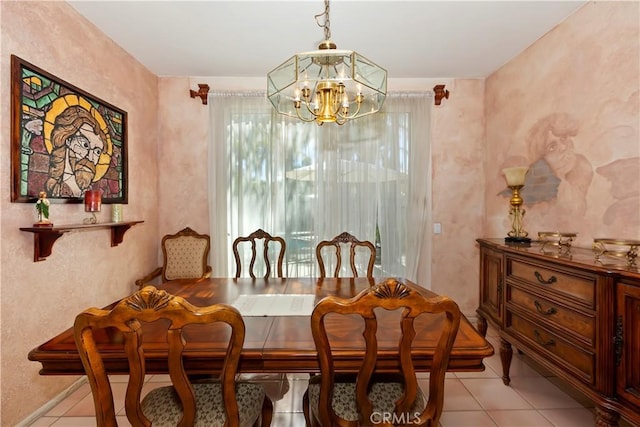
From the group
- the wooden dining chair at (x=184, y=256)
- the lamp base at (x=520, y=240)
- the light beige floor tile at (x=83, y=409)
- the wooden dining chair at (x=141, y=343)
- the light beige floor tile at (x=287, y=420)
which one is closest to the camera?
the wooden dining chair at (x=141, y=343)

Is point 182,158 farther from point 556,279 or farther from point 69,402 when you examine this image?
point 556,279

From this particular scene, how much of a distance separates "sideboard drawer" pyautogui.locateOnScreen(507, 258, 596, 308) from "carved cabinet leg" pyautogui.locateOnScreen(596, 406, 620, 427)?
1.62 ft

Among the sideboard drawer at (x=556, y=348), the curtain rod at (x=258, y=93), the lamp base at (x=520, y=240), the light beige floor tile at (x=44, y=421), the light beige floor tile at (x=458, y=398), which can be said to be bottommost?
the light beige floor tile at (x=44, y=421)

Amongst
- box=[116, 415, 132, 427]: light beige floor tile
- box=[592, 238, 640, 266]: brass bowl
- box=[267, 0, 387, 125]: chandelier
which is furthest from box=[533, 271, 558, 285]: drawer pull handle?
box=[116, 415, 132, 427]: light beige floor tile

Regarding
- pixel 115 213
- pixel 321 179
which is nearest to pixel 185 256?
pixel 115 213

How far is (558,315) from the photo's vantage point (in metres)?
1.86

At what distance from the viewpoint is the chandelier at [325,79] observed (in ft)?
5.55

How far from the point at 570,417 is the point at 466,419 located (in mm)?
679

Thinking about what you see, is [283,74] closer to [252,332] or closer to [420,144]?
[252,332]

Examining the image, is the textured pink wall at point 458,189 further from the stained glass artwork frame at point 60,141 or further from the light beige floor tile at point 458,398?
the stained glass artwork frame at point 60,141

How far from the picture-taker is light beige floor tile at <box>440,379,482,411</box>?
7.22ft

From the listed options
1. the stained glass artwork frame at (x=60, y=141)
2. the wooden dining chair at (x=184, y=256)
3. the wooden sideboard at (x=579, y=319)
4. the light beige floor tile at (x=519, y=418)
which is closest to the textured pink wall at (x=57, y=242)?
the stained glass artwork frame at (x=60, y=141)

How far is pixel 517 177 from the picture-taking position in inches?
104

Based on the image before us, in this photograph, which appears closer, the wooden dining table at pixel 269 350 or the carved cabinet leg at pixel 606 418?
the wooden dining table at pixel 269 350
